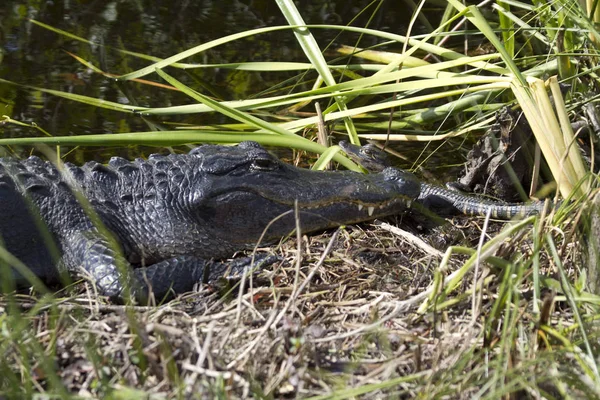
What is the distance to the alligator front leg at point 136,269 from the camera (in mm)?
3604

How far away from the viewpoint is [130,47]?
7.48 meters

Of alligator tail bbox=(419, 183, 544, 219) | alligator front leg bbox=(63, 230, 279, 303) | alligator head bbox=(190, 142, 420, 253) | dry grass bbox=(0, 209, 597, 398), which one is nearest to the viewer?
dry grass bbox=(0, 209, 597, 398)

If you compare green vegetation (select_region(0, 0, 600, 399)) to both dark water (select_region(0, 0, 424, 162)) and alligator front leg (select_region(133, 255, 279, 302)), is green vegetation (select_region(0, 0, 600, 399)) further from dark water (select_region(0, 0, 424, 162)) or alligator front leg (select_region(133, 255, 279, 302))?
dark water (select_region(0, 0, 424, 162))

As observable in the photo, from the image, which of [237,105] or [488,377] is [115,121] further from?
[488,377]

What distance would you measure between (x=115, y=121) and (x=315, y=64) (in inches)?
69.1

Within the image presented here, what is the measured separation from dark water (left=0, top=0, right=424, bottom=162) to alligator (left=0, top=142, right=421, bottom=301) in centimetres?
161

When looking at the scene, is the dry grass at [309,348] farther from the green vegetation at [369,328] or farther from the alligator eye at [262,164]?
the alligator eye at [262,164]

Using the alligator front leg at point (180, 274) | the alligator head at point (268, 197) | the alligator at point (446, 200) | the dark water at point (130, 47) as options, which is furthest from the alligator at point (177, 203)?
the dark water at point (130, 47)

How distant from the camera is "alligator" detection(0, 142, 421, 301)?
4.00 meters

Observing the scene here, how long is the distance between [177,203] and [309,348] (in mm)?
1557

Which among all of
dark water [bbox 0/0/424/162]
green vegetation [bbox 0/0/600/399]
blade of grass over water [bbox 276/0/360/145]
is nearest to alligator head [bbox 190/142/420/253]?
green vegetation [bbox 0/0/600/399]

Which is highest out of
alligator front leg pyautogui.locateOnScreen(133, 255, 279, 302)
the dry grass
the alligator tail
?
the dry grass

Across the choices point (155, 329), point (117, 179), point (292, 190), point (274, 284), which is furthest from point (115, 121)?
point (155, 329)

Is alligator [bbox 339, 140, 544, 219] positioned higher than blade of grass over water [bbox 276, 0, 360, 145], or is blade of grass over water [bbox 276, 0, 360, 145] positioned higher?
blade of grass over water [bbox 276, 0, 360, 145]
